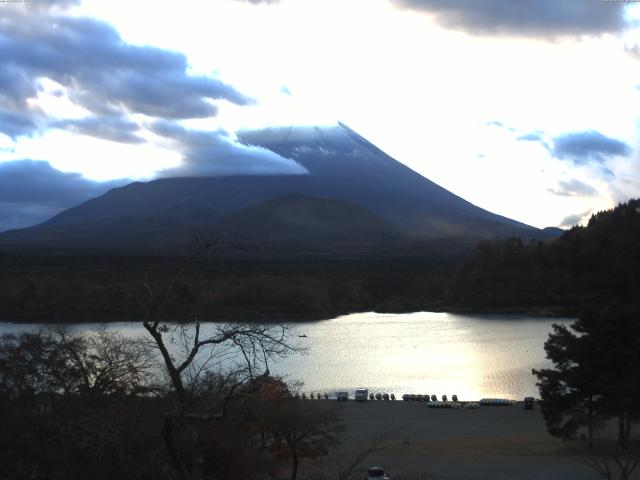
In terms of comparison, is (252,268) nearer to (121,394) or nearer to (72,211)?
(121,394)

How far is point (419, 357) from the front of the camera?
32031 mm

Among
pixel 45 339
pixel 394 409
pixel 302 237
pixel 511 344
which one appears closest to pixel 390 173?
pixel 302 237

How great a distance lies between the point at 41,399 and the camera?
8.26m

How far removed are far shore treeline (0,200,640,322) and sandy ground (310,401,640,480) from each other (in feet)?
79.9

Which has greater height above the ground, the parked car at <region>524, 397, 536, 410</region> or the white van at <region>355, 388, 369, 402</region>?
the parked car at <region>524, 397, 536, 410</region>

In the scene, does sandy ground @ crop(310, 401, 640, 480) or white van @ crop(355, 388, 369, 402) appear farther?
white van @ crop(355, 388, 369, 402)

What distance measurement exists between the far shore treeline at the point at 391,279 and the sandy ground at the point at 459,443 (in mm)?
24350

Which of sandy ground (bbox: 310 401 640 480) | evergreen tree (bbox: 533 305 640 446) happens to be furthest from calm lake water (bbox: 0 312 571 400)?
evergreen tree (bbox: 533 305 640 446)

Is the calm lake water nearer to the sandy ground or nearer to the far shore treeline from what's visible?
the sandy ground

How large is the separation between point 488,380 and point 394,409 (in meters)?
6.07

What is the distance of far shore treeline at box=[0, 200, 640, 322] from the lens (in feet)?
161

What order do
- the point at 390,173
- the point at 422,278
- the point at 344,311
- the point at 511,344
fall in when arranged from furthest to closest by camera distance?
the point at 390,173
the point at 422,278
the point at 344,311
the point at 511,344

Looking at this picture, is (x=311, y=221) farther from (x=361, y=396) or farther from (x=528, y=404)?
(x=528, y=404)

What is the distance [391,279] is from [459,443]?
156 feet
